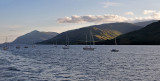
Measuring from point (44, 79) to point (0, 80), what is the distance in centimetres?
870

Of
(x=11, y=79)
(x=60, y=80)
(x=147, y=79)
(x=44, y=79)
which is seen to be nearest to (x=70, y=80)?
(x=60, y=80)

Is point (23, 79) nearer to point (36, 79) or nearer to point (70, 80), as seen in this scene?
point (36, 79)

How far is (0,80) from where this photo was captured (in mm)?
40094

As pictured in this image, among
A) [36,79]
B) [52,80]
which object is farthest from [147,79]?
[36,79]

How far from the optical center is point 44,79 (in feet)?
132

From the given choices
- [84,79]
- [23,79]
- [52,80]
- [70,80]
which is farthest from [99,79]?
[23,79]

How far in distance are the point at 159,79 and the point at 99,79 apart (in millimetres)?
12069

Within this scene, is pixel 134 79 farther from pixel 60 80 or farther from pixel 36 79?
pixel 36 79

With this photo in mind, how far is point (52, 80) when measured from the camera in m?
39.2

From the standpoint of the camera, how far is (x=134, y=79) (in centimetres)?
4116

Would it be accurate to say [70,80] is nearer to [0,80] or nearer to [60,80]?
[60,80]

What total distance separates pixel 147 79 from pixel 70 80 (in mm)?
15721

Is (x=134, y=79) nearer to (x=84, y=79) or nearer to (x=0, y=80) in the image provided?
(x=84, y=79)

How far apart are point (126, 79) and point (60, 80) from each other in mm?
13343
